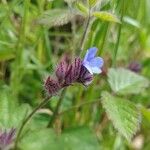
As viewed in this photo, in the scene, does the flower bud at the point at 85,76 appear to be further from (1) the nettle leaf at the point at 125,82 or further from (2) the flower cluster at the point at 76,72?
(1) the nettle leaf at the point at 125,82

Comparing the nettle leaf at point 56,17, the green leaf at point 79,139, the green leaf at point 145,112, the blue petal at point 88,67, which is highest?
the nettle leaf at point 56,17

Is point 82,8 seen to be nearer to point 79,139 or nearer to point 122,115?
point 122,115

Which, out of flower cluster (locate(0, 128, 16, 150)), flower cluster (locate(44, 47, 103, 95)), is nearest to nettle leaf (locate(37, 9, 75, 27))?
flower cluster (locate(44, 47, 103, 95))

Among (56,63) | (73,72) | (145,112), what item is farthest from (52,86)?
(145,112)

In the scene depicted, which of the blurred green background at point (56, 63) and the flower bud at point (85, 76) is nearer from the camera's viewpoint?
the flower bud at point (85, 76)

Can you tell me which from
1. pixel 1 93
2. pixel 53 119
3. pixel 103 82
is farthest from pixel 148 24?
pixel 1 93

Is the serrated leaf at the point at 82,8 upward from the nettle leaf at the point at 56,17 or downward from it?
upward

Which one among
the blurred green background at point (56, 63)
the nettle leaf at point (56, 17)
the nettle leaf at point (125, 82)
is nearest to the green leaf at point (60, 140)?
the blurred green background at point (56, 63)
